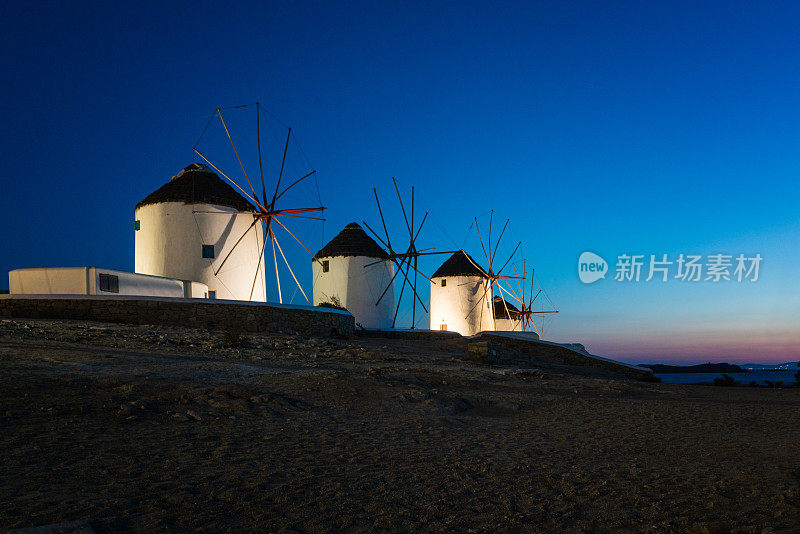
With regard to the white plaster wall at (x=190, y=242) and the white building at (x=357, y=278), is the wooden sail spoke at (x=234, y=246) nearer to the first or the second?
the white plaster wall at (x=190, y=242)

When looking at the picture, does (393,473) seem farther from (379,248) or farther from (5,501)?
(379,248)

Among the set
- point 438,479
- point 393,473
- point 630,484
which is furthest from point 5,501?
point 630,484

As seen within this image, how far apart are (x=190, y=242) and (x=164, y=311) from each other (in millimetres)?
6838

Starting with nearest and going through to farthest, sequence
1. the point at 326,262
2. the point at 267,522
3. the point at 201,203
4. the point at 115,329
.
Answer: the point at 267,522 < the point at 115,329 < the point at 201,203 < the point at 326,262

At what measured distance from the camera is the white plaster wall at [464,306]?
3381cm

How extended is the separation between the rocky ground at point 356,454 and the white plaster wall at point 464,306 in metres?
25.4

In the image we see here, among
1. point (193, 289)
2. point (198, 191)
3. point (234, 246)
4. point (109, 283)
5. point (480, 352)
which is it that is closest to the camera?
point (480, 352)

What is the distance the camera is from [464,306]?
3391 centimetres

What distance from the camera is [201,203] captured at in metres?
20.8

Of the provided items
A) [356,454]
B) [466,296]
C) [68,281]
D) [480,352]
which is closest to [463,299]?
[466,296]

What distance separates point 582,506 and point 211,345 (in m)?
9.47

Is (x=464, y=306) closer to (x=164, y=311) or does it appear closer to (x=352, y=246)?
(x=352, y=246)

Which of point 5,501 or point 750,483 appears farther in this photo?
point 750,483

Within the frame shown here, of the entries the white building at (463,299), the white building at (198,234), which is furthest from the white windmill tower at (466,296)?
the white building at (198,234)
